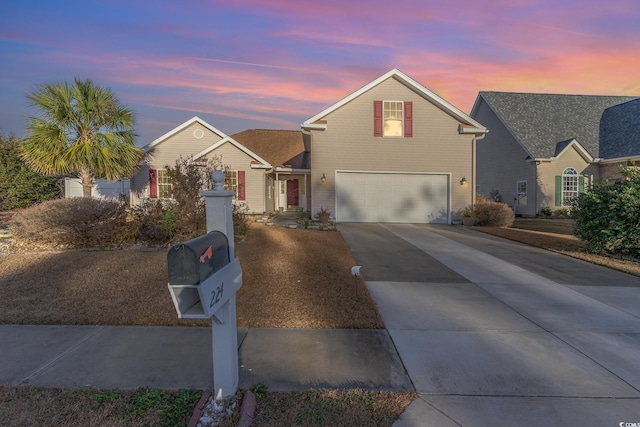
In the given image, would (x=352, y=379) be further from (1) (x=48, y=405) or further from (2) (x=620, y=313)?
(2) (x=620, y=313)

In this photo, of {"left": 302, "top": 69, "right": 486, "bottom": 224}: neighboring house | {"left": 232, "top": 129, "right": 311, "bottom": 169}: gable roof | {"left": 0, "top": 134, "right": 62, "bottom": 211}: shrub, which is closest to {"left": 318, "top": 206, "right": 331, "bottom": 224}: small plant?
{"left": 302, "top": 69, "right": 486, "bottom": 224}: neighboring house

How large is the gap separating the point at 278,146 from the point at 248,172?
717 cm

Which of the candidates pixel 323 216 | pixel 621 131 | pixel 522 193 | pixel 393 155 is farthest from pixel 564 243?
pixel 621 131

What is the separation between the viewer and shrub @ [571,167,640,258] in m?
8.55

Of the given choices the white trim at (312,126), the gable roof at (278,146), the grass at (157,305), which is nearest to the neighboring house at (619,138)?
the white trim at (312,126)

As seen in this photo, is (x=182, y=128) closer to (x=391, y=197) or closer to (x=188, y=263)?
(x=391, y=197)

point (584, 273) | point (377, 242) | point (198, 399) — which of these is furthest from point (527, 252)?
point (198, 399)

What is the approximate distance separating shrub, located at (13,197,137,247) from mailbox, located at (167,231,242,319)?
7567 mm

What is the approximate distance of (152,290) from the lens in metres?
5.91

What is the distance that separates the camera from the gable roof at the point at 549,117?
70.0ft

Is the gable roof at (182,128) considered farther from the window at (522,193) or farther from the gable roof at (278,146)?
the window at (522,193)

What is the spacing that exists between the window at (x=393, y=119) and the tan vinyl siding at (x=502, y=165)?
8.86 meters

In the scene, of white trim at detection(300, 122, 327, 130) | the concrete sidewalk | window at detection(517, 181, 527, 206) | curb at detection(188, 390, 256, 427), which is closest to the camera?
curb at detection(188, 390, 256, 427)

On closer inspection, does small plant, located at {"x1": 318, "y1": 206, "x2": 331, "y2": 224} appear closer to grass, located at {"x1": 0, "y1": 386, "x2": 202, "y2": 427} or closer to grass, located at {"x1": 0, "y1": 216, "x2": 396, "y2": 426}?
grass, located at {"x1": 0, "y1": 216, "x2": 396, "y2": 426}
